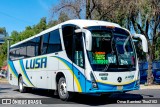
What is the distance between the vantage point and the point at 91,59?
1299 cm

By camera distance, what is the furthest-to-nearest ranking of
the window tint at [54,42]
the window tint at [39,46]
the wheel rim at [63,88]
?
the window tint at [39,46], the window tint at [54,42], the wheel rim at [63,88]

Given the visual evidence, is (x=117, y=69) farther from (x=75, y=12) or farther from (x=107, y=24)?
(x=75, y=12)

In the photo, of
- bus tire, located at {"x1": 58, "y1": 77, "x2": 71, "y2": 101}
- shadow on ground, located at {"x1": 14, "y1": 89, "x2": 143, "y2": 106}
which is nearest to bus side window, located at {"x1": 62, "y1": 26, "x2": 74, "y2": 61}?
bus tire, located at {"x1": 58, "y1": 77, "x2": 71, "y2": 101}

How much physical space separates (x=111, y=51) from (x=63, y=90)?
292cm

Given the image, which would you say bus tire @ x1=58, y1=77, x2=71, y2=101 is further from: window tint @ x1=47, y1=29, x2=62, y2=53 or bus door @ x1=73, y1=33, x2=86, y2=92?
window tint @ x1=47, y1=29, x2=62, y2=53

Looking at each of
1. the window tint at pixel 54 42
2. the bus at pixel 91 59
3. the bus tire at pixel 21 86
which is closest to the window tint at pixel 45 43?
the window tint at pixel 54 42

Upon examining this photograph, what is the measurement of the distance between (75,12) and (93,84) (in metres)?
14.0

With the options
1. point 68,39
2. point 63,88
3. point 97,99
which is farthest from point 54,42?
point 97,99

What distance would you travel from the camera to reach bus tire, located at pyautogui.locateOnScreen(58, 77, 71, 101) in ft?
47.7

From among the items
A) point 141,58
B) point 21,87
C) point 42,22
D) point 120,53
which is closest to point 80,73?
point 120,53

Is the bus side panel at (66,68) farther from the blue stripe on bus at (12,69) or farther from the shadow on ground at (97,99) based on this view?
the blue stripe on bus at (12,69)

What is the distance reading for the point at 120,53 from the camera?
13.7 meters

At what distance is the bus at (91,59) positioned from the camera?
42.4 ft

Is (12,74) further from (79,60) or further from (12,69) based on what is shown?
(79,60)
